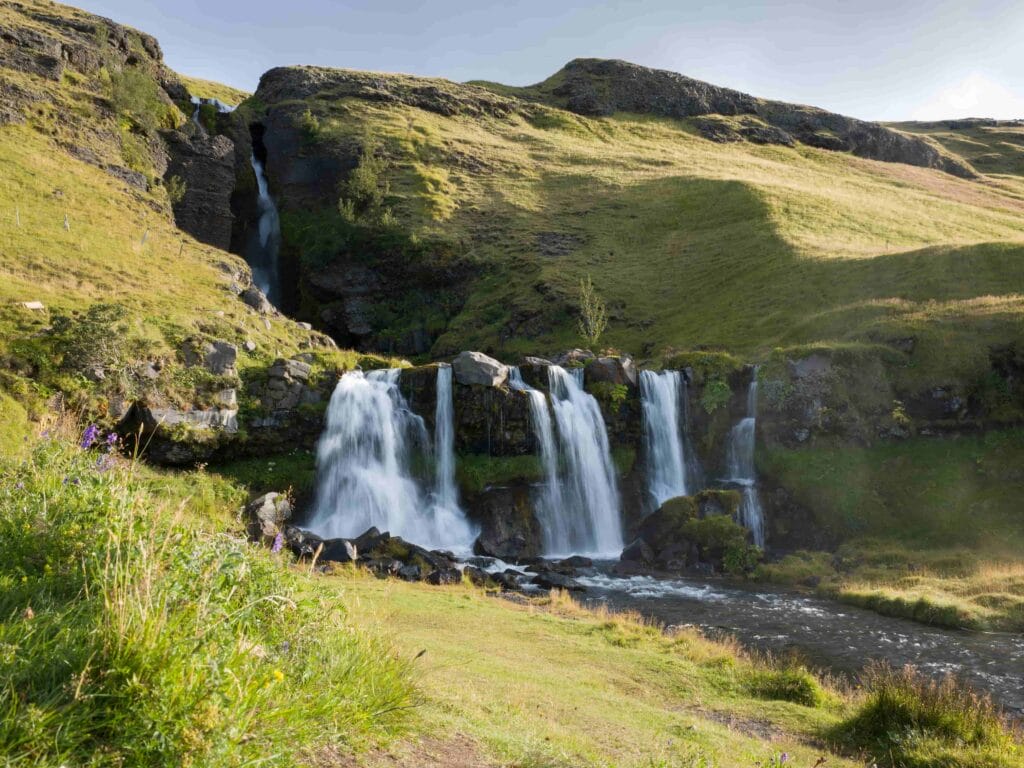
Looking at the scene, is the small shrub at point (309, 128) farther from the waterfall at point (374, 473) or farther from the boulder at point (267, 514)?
the boulder at point (267, 514)

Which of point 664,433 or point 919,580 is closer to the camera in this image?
point 919,580

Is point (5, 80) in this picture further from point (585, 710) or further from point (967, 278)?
point (967, 278)

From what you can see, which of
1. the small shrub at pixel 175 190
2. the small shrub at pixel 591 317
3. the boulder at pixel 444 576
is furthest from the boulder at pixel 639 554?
the small shrub at pixel 175 190

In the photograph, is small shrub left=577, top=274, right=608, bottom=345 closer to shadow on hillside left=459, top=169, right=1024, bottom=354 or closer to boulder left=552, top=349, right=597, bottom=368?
shadow on hillside left=459, top=169, right=1024, bottom=354

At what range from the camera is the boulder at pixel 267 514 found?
24.0 meters

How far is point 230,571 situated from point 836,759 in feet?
31.2

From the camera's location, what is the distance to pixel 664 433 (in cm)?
3547

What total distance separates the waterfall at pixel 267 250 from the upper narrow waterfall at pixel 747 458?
148ft

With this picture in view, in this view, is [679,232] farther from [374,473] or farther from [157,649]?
[157,649]

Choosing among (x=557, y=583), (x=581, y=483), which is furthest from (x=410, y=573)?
(x=581, y=483)

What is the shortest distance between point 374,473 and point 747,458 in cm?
1933

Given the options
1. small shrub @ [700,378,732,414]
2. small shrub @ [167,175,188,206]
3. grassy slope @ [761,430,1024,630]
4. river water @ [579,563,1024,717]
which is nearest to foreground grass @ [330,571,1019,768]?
river water @ [579,563,1024,717]

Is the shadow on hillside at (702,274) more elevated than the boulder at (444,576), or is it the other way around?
the shadow on hillside at (702,274)

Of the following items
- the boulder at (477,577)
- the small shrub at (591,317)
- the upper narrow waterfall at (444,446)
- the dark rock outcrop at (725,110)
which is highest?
the dark rock outcrop at (725,110)
